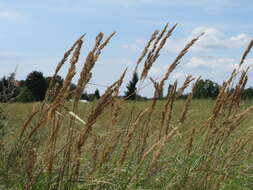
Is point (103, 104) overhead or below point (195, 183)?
overhead

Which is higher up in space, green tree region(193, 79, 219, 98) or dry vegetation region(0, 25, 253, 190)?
green tree region(193, 79, 219, 98)

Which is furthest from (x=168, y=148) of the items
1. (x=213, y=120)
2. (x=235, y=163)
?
(x=213, y=120)

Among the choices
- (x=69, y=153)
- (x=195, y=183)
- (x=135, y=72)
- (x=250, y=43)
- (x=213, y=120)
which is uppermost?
(x=250, y=43)

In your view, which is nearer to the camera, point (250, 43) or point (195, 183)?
point (195, 183)

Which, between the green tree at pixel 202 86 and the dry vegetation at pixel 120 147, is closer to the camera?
the dry vegetation at pixel 120 147

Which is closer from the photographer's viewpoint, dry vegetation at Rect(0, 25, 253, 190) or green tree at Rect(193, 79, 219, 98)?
dry vegetation at Rect(0, 25, 253, 190)

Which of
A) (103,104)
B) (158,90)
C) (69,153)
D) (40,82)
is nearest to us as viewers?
(103,104)

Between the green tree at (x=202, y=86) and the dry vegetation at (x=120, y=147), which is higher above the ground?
the green tree at (x=202, y=86)

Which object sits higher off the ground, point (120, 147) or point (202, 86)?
point (202, 86)

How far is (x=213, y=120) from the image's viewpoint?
9.35 ft

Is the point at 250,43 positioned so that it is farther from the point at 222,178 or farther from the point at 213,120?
the point at 222,178

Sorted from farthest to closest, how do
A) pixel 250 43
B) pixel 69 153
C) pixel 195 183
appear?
1. pixel 250 43
2. pixel 195 183
3. pixel 69 153

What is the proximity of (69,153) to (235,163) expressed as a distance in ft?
4.55

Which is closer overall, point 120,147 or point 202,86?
point 120,147
